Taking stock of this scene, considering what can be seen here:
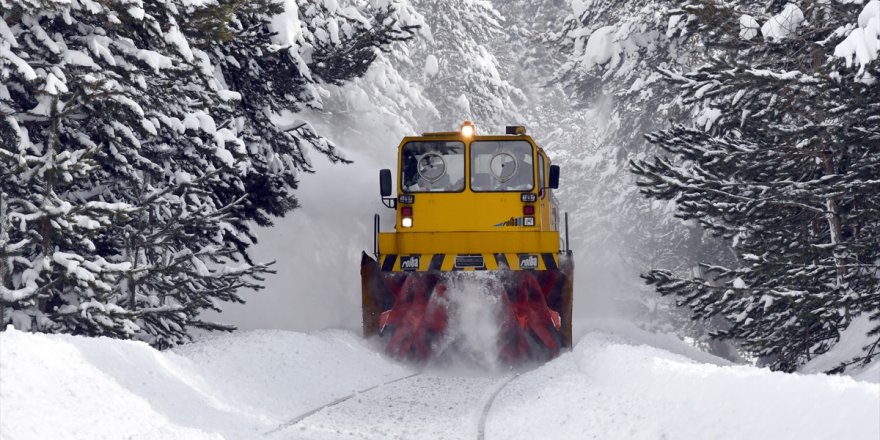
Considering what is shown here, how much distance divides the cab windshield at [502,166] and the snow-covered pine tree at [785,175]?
213 cm

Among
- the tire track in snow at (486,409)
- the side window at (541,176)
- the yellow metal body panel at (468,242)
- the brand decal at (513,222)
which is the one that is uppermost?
the side window at (541,176)

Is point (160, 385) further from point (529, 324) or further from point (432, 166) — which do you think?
point (432, 166)

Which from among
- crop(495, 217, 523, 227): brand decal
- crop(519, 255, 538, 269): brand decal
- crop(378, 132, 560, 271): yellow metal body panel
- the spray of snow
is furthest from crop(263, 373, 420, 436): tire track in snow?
crop(495, 217, 523, 227): brand decal

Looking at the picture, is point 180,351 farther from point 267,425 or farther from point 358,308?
point 358,308

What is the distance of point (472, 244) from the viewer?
14438mm

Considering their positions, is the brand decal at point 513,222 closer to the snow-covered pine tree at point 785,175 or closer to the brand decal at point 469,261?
the brand decal at point 469,261

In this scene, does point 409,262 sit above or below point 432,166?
below

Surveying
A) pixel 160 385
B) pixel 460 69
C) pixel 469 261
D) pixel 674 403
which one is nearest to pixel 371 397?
pixel 160 385

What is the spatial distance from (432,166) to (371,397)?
4911 mm

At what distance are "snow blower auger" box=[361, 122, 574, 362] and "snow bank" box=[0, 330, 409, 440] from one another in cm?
143

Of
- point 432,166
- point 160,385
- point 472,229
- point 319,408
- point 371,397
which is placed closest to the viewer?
point 160,385

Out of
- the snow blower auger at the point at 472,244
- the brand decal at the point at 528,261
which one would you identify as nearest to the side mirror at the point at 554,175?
the snow blower auger at the point at 472,244

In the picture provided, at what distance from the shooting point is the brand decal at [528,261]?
14.2 m

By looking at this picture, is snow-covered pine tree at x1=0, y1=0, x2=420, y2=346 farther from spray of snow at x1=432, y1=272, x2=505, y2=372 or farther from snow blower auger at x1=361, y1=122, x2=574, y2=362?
spray of snow at x1=432, y1=272, x2=505, y2=372
